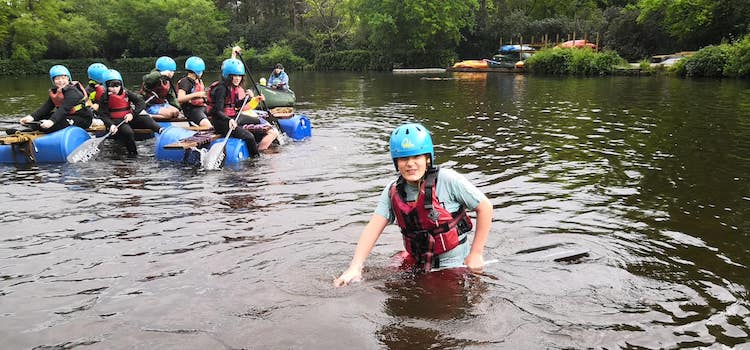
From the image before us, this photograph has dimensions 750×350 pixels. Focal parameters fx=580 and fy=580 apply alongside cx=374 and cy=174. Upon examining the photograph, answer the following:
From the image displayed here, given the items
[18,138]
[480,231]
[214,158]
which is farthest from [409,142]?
[18,138]

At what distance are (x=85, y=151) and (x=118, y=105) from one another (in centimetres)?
135

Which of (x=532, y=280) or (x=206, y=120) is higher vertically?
(x=206, y=120)

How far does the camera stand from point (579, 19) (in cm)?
5300

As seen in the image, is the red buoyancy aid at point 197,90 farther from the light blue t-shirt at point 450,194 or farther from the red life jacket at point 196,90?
the light blue t-shirt at point 450,194

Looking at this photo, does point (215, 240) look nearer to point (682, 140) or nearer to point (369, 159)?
point (369, 159)

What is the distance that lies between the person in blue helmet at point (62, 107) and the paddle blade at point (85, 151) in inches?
30.9

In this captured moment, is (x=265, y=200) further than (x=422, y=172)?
Yes

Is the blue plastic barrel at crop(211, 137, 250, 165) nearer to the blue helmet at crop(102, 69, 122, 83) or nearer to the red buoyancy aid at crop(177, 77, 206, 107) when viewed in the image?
the red buoyancy aid at crop(177, 77, 206, 107)

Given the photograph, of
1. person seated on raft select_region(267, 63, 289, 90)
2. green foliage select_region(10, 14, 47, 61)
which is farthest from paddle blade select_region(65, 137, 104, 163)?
green foliage select_region(10, 14, 47, 61)

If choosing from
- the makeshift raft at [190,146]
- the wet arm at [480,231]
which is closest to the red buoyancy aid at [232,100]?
the makeshift raft at [190,146]

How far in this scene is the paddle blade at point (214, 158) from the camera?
33.4ft

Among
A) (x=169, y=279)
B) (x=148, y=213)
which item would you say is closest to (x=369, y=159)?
(x=148, y=213)

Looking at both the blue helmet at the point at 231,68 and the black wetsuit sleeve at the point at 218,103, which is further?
the blue helmet at the point at 231,68

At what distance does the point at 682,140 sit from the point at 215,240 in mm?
9940
